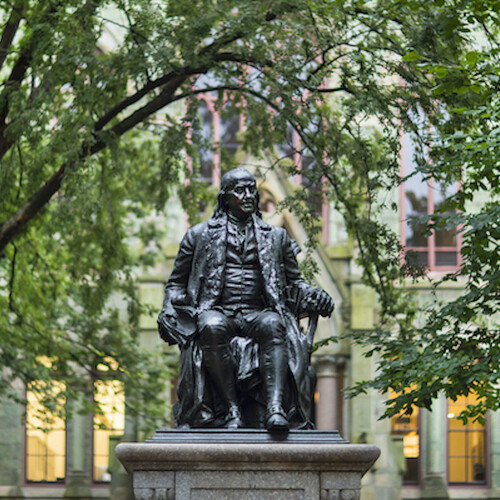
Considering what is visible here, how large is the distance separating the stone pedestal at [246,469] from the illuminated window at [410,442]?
18.6m

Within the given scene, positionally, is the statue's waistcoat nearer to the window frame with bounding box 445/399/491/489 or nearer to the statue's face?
the statue's face

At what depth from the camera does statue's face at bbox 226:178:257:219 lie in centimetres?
1046

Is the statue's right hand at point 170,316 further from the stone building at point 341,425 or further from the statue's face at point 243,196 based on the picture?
the stone building at point 341,425

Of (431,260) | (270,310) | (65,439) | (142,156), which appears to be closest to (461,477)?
(431,260)

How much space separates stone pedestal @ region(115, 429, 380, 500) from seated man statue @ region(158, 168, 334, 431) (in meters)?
0.29

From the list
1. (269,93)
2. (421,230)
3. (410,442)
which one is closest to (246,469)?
(269,93)

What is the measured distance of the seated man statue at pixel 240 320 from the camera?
32.0 ft

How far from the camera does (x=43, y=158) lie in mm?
16344

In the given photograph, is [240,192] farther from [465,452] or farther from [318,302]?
[465,452]

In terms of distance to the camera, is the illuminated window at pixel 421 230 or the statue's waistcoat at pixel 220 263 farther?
the illuminated window at pixel 421 230

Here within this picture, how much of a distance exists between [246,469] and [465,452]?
1924cm

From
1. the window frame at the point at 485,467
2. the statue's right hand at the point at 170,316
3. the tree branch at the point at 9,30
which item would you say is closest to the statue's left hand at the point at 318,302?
the statue's right hand at the point at 170,316

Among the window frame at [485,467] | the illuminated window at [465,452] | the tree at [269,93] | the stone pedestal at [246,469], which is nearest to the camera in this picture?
the stone pedestal at [246,469]

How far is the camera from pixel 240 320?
10180 millimetres
